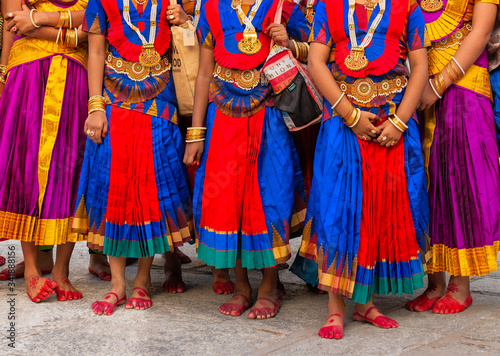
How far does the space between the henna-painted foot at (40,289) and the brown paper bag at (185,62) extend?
138cm

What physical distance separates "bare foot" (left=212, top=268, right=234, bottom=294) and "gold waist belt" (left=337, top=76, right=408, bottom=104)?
5.22 ft

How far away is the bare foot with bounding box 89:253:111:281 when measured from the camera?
4.46 meters

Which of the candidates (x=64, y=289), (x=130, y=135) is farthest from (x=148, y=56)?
(x=64, y=289)

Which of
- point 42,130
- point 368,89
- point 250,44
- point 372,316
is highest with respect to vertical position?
point 250,44

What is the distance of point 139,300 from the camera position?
3.69m

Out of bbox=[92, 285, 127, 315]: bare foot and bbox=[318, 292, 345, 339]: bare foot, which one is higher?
bbox=[318, 292, 345, 339]: bare foot

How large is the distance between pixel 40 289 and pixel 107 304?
525 millimetres

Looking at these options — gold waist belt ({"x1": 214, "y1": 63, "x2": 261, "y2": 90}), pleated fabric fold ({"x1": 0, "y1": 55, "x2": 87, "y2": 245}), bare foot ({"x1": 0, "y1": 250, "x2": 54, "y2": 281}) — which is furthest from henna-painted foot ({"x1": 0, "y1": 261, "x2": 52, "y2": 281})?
gold waist belt ({"x1": 214, "y1": 63, "x2": 261, "y2": 90})

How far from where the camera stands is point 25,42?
12.9 feet

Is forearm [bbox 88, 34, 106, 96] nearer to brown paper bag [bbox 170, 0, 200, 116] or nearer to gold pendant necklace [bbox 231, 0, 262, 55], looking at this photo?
brown paper bag [bbox 170, 0, 200, 116]

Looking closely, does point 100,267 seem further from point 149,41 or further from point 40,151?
point 149,41

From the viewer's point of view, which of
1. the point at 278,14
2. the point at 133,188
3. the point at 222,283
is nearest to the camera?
the point at 278,14

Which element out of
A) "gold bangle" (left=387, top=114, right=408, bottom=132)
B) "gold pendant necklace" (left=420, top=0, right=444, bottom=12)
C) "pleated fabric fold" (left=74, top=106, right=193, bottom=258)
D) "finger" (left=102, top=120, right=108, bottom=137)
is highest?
"gold pendant necklace" (left=420, top=0, right=444, bottom=12)

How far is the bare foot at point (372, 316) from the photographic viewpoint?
3189 millimetres
